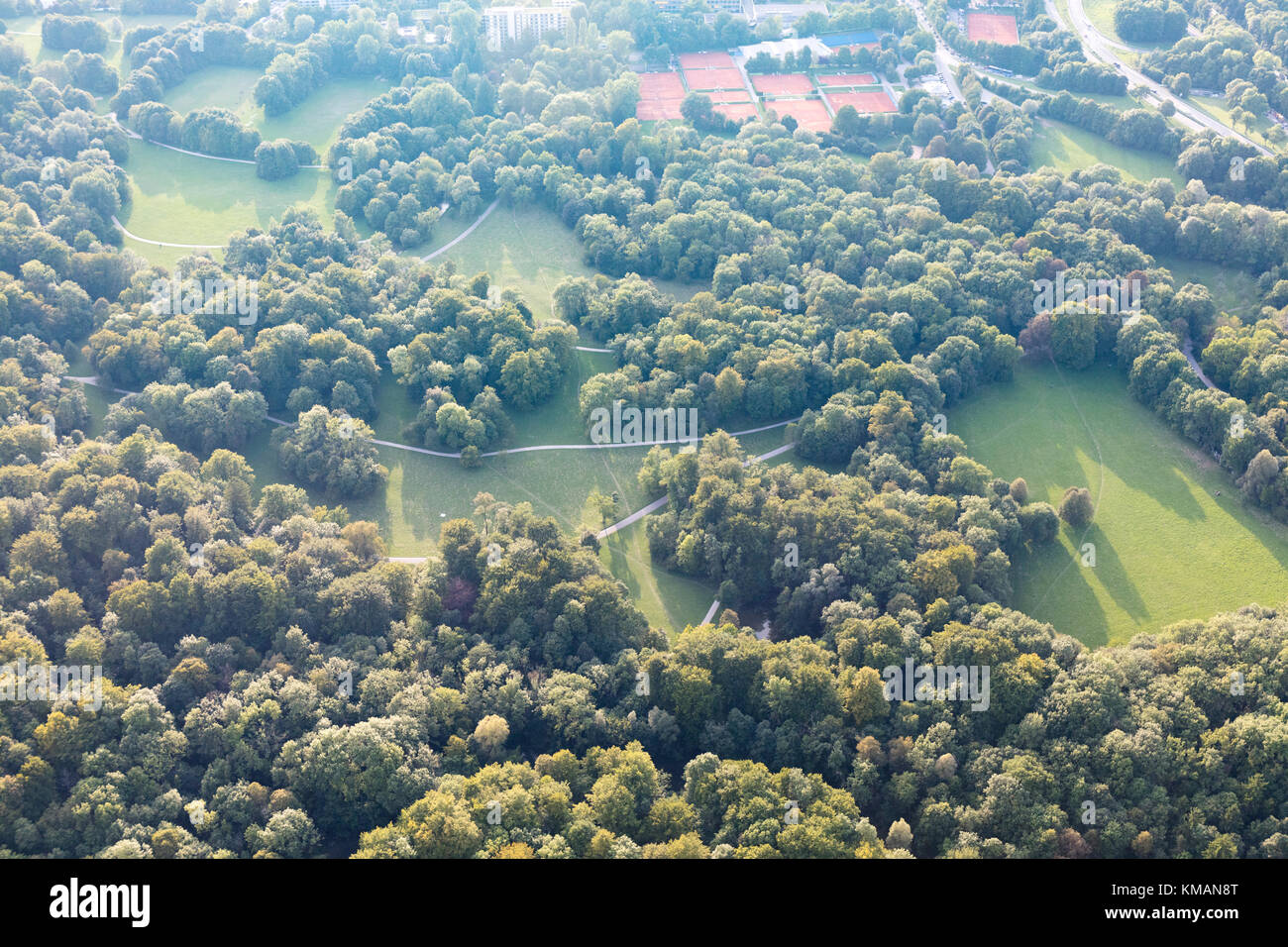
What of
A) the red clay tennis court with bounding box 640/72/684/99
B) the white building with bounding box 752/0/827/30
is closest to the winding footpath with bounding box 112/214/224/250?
the red clay tennis court with bounding box 640/72/684/99

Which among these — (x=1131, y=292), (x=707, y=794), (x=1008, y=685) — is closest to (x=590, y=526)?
(x=707, y=794)

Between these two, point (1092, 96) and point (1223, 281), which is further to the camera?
point (1092, 96)

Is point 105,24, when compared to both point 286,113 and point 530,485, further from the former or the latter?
point 530,485

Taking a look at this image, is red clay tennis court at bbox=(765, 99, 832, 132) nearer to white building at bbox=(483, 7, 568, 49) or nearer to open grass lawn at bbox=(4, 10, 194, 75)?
white building at bbox=(483, 7, 568, 49)

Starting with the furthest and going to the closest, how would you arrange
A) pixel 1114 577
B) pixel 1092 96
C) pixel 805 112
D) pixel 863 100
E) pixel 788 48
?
pixel 788 48, pixel 863 100, pixel 1092 96, pixel 805 112, pixel 1114 577

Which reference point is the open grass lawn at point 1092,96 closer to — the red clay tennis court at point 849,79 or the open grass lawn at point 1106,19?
the red clay tennis court at point 849,79

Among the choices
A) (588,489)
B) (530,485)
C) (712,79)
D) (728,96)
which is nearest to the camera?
(588,489)

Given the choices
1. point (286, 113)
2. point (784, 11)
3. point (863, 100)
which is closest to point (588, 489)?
point (286, 113)
